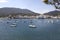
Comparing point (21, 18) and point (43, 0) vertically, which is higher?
point (43, 0)

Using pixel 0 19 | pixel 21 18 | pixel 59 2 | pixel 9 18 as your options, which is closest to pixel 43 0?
pixel 59 2

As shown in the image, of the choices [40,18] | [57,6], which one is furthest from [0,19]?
[57,6]

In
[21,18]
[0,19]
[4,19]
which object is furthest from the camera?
[21,18]

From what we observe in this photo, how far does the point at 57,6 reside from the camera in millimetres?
3082

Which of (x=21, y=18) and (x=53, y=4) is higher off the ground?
(x=53, y=4)

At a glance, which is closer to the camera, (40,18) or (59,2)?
(59,2)

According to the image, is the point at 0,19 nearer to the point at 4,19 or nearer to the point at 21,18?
the point at 4,19

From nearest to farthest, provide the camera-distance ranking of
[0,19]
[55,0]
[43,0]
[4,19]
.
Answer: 1. [43,0]
2. [55,0]
3. [0,19]
4. [4,19]

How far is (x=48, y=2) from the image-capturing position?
2869 mm

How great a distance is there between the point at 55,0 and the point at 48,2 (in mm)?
133

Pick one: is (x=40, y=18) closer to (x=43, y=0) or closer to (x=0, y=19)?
(x=0, y=19)

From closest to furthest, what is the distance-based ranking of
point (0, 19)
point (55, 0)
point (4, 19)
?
point (55, 0) → point (0, 19) → point (4, 19)

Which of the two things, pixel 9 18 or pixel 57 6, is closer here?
pixel 57 6

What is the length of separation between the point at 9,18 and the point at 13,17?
333 cm
